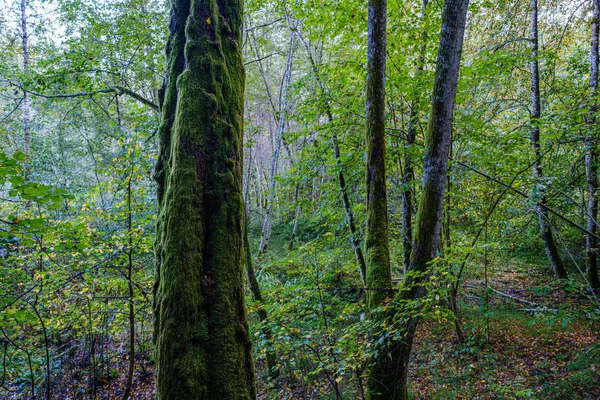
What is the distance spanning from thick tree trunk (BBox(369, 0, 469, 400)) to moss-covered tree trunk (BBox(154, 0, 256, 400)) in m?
1.75

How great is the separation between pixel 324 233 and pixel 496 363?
13.8 ft

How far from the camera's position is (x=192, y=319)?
1761mm

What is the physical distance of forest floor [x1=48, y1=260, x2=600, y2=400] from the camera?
476cm

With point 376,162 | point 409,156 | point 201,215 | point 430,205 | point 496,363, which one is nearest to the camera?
point 201,215

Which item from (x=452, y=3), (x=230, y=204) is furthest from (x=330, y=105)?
(x=230, y=204)

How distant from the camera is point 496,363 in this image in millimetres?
5848

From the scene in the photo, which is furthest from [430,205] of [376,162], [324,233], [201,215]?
[324,233]

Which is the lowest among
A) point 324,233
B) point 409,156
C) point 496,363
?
point 496,363

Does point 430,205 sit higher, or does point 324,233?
point 430,205

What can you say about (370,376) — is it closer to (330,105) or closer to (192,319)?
(192,319)

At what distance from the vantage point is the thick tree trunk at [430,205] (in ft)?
9.62

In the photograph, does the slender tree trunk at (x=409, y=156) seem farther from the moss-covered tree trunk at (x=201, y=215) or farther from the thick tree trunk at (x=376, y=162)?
the moss-covered tree trunk at (x=201, y=215)

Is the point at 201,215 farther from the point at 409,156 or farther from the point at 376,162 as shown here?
the point at 409,156

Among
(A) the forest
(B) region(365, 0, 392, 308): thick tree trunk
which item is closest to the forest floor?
(A) the forest
